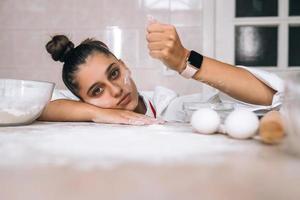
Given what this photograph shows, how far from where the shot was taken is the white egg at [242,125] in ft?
1.43

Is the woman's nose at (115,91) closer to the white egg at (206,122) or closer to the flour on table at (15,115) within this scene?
the flour on table at (15,115)

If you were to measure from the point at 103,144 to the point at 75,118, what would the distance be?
505 mm

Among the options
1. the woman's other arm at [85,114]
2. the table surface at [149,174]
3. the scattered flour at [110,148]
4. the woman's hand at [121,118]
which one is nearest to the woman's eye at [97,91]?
the woman's other arm at [85,114]

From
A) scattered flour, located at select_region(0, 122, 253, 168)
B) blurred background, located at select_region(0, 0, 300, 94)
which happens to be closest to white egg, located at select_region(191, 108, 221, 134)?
scattered flour, located at select_region(0, 122, 253, 168)

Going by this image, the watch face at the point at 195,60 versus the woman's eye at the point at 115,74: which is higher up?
the watch face at the point at 195,60

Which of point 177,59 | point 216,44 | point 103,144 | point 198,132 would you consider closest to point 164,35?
point 177,59

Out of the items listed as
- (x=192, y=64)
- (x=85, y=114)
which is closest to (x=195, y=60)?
(x=192, y=64)

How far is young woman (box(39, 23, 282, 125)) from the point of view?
2.54ft

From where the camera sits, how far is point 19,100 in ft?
2.20

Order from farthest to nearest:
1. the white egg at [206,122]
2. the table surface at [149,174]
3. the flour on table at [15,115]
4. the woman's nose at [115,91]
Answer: the woman's nose at [115,91] → the flour on table at [15,115] → the white egg at [206,122] → the table surface at [149,174]

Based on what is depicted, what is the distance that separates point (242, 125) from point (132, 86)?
0.77m

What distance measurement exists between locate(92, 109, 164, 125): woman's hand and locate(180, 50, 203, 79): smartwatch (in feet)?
0.45

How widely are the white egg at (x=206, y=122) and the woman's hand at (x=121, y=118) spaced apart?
204 mm

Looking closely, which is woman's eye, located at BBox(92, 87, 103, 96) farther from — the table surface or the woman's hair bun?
the table surface
